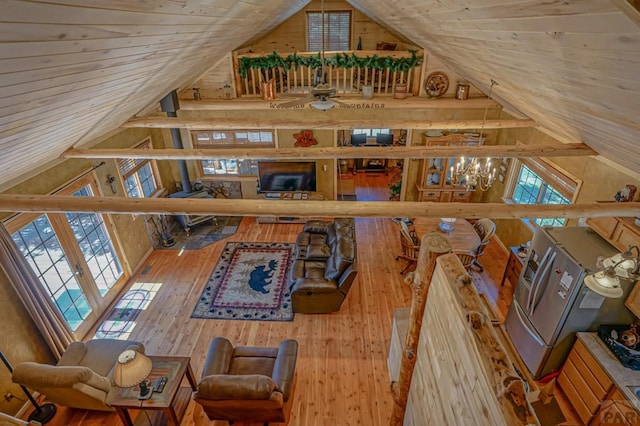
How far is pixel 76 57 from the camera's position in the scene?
2037mm

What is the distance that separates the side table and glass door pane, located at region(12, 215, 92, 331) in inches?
74.7

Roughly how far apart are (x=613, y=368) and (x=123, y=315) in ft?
21.2

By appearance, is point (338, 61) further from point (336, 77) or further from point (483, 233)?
point (483, 233)

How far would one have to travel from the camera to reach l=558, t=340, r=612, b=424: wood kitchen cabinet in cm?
335

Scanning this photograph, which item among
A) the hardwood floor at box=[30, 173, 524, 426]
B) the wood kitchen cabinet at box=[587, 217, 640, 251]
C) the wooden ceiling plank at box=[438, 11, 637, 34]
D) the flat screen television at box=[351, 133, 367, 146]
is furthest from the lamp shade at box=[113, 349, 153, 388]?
the flat screen television at box=[351, 133, 367, 146]

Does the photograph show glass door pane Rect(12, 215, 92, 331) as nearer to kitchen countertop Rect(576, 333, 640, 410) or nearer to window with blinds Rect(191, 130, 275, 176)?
window with blinds Rect(191, 130, 275, 176)

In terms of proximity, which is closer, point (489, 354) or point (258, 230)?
point (489, 354)

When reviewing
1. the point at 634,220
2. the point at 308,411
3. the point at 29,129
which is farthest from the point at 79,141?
the point at 634,220

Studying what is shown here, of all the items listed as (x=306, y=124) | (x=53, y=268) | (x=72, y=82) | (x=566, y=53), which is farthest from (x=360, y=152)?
(x=53, y=268)

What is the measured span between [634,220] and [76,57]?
5.09m

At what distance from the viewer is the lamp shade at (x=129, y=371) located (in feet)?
9.84

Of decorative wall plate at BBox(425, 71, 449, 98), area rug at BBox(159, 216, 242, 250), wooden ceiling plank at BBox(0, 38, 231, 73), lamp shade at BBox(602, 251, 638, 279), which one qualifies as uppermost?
wooden ceiling plank at BBox(0, 38, 231, 73)

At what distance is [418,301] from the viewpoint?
2510mm

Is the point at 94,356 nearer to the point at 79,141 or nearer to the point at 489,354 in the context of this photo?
the point at 79,141
